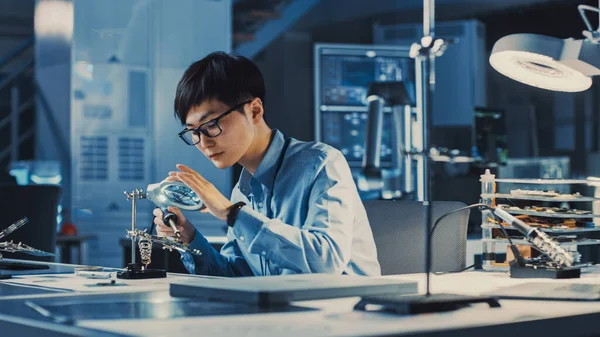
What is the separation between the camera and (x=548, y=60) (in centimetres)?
178

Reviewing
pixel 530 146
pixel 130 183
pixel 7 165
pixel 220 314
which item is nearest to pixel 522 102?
pixel 530 146

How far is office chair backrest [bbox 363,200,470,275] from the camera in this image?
2.12 metres

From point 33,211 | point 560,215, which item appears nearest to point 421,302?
point 560,215

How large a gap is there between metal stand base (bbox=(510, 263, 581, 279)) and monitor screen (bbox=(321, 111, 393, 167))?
17.5 ft

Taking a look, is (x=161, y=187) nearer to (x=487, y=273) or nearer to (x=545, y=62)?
(x=487, y=273)

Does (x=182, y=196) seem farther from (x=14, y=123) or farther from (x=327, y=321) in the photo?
(x=14, y=123)

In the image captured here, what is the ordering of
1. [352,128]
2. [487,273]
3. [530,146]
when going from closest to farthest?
[487,273], [352,128], [530,146]

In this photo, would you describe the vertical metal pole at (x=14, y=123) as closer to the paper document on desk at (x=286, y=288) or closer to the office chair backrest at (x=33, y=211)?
the office chair backrest at (x=33, y=211)

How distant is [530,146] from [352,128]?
94.4 inches

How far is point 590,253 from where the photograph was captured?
4559mm

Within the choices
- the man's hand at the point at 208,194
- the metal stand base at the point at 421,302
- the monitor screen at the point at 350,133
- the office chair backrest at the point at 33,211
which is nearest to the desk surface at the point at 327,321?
the metal stand base at the point at 421,302

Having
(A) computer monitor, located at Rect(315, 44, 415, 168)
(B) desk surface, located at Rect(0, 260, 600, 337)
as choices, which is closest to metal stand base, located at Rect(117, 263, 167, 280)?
Answer: (B) desk surface, located at Rect(0, 260, 600, 337)

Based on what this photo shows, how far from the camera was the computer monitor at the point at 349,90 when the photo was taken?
7148 millimetres

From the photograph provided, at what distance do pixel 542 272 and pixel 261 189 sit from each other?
24.4 inches
